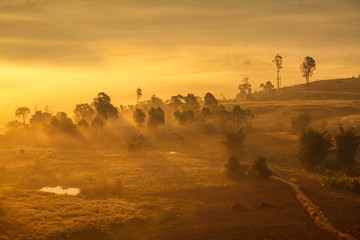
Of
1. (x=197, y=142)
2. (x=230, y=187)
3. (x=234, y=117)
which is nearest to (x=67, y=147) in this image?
(x=197, y=142)

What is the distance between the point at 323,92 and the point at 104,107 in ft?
390

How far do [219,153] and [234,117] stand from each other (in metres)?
26.6

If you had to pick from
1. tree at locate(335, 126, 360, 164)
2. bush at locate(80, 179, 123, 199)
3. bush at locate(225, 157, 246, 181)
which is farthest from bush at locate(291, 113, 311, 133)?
bush at locate(80, 179, 123, 199)

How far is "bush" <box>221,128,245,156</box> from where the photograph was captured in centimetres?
7594

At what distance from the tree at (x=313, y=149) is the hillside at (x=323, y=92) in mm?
110685

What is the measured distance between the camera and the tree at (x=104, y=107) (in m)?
119

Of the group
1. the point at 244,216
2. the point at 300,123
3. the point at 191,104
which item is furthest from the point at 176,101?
the point at 244,216

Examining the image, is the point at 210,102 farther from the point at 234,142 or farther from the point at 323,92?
the point at 323,92

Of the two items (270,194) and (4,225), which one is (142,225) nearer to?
(4,225)

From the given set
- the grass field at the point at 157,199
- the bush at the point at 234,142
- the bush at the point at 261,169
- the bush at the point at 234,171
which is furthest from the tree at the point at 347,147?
the bush at the point at 234,142

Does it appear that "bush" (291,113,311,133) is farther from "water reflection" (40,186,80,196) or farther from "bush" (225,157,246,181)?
"water reflection" (40,186,80,196)

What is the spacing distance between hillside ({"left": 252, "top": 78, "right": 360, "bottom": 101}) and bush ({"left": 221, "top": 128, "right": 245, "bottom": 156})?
344 feet

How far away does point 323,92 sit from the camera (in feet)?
563

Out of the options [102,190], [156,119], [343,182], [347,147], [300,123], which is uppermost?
[156,119]
